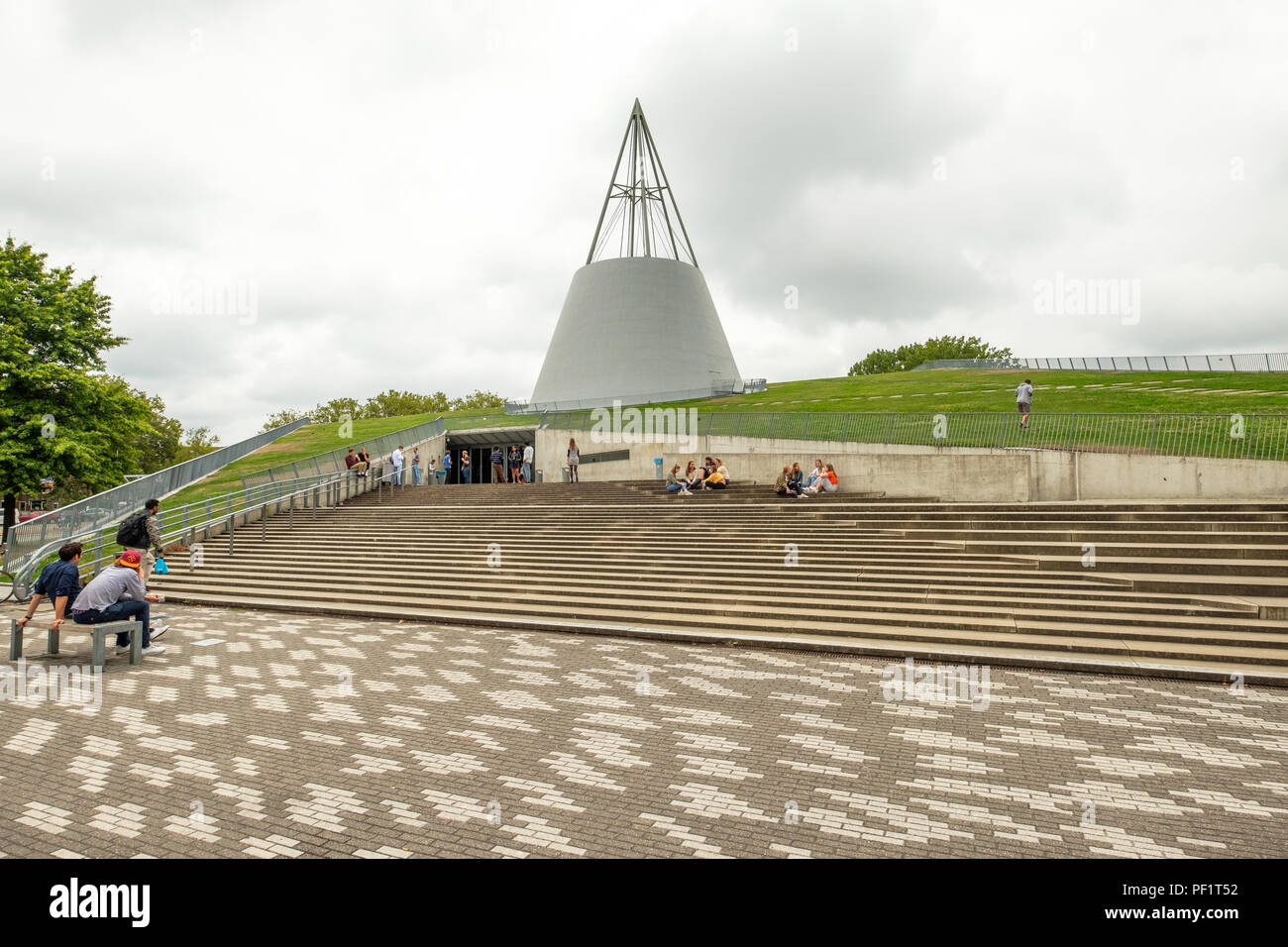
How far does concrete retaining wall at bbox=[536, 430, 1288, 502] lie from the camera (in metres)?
12.0

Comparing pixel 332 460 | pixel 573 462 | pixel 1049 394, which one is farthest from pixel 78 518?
pixel 1049 394

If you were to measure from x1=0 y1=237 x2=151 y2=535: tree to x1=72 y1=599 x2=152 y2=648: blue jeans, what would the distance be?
15.3m

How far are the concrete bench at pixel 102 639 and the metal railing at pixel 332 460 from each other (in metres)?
12.5

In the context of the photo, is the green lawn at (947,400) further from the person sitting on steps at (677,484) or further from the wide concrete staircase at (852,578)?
the wide concrete staircase at (852,578)

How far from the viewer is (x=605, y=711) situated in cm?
532

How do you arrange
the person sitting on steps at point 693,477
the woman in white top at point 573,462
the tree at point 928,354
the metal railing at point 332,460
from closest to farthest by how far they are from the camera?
1. the person sitting on steps at point 693,477
2. the metal railing at point 332,460
3. the woman in white top at point 573,462
4. the tree at point 928,354

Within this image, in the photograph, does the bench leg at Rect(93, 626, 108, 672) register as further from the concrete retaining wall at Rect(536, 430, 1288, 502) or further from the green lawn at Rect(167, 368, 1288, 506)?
the green lawn at Rect(167, 368, 1288, 506)

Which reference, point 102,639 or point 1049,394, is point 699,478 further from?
point 1049,394

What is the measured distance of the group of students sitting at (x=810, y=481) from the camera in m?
15.0

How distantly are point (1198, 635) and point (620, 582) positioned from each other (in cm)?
705

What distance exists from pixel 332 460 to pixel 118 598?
15461 millimetres

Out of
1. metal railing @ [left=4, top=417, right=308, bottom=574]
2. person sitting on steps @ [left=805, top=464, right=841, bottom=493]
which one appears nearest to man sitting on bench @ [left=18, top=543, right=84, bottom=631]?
metal railing @ [left=4, top=417, right=308, bottom=574]

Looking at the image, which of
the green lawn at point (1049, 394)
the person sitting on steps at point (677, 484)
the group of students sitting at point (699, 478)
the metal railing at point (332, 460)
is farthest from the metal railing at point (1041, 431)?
the metal railing at point (332, 460)

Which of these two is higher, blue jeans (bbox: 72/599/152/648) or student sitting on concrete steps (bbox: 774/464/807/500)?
student sitting on concrete steps (bbox: 774/464/807/500)
